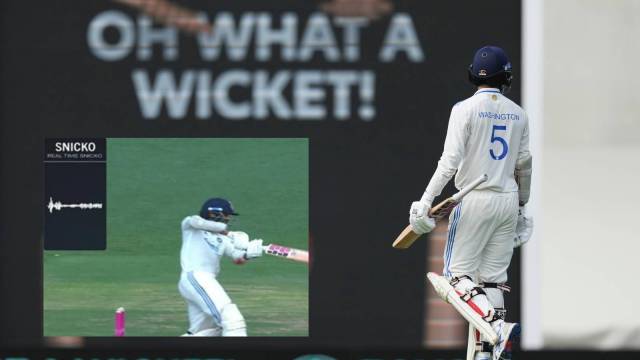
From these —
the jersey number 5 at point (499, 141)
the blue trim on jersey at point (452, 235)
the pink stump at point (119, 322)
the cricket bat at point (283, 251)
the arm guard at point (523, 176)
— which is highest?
the jersey number 5 at point (499, 141)

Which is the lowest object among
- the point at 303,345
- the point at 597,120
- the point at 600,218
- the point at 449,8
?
the point at 303,345

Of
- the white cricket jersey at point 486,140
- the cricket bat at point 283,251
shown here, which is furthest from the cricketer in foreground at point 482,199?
the cricket bat at point 283,251

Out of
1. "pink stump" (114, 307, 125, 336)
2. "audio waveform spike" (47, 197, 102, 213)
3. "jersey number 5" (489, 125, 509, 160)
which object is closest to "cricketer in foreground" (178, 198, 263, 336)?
"pink stump" (114, 307, 125, 336)

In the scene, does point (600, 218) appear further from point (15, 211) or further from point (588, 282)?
point (15, 211)

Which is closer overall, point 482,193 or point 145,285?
point 482,193

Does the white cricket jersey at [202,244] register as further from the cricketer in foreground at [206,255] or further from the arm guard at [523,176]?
the arm guard at [523,176]

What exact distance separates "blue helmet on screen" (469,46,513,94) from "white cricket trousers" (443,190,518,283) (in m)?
0.62

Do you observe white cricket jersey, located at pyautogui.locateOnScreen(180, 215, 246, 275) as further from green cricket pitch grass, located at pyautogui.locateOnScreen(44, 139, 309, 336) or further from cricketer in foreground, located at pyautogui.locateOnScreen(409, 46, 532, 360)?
cricketer in foreground, located at pyautogui.locateOnScreen(409, 46, 532, 360)

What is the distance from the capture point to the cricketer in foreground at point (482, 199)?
839 centimetres

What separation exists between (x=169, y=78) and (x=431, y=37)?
1.71m

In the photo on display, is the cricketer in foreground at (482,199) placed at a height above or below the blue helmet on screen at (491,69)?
below

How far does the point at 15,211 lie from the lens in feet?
33.8

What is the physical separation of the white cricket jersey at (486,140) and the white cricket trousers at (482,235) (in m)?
0.08

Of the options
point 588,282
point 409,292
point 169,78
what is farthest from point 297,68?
point 588,282
